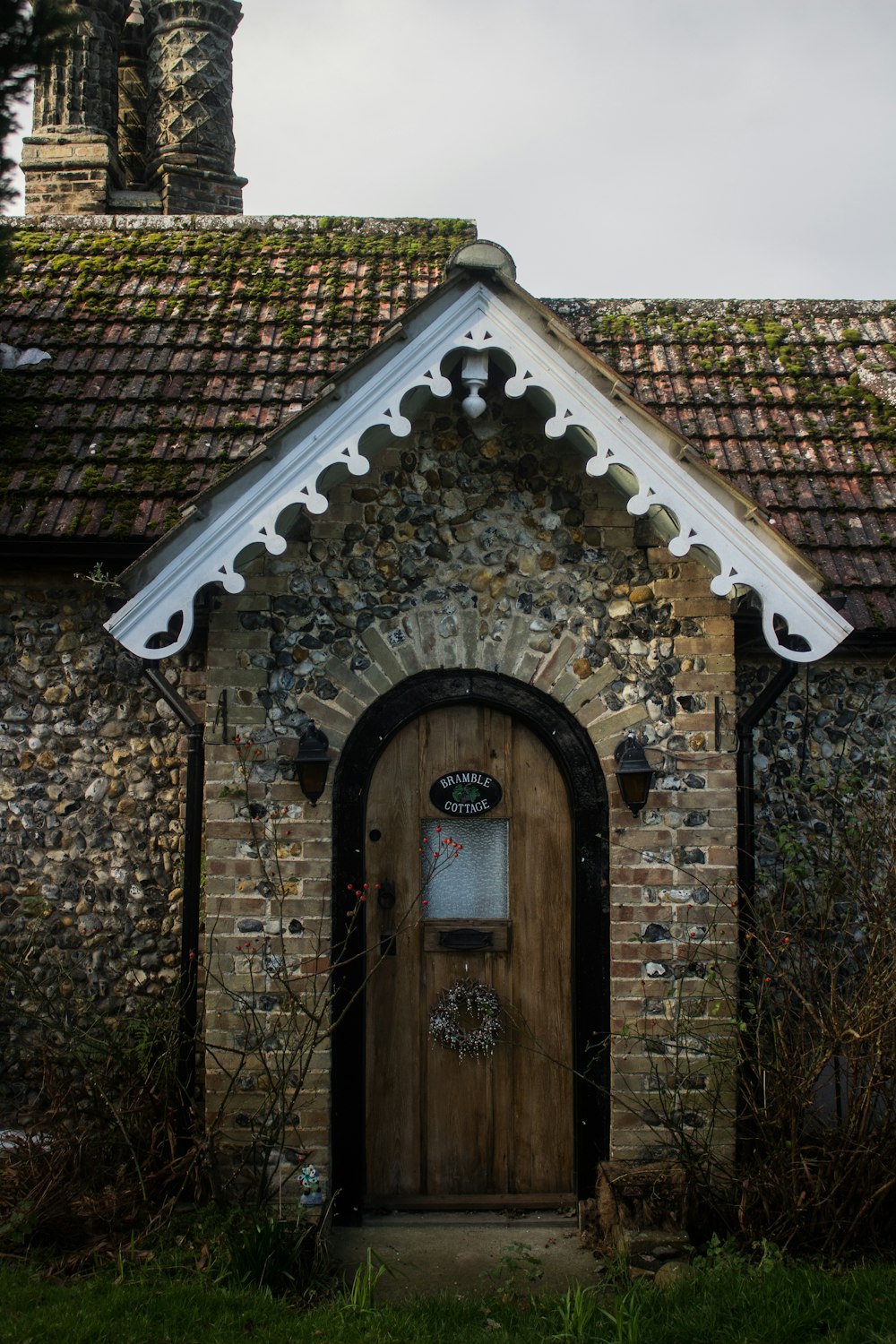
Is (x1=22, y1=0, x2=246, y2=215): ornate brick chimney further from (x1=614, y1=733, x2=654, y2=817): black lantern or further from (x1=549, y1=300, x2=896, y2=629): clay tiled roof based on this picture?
(x1=614, y1=733, x2=654, y2=817): black lantern

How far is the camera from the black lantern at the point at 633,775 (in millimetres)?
5621

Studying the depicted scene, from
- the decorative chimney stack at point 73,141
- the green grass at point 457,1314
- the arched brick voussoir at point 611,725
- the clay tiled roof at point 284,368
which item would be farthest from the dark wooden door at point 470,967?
the decorative chimney stack at point 73,141

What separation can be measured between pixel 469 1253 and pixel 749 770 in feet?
9.03

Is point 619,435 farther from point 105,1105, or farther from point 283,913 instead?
point 105,1105

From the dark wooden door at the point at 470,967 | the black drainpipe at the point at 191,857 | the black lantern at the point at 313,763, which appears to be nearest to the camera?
the black lantern at the point at 313,763

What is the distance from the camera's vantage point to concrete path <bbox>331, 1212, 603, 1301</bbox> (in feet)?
16.8

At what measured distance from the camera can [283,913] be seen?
18.6 feet

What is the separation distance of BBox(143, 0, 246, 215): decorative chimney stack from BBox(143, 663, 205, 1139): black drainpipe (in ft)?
23.4

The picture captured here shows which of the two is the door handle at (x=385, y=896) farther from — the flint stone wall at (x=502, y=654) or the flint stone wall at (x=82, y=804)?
the flint stone wall at (x=82, y=804)

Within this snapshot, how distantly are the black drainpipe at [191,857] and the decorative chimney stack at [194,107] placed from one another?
714 centimetres

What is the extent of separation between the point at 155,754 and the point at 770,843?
3.50m

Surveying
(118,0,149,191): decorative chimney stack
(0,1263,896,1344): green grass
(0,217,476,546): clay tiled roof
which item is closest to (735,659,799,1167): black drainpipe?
(0,1263,896,1344): green grass

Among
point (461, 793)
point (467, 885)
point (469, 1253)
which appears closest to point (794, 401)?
point (461, 793)

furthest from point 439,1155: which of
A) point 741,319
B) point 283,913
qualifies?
point 741,319
